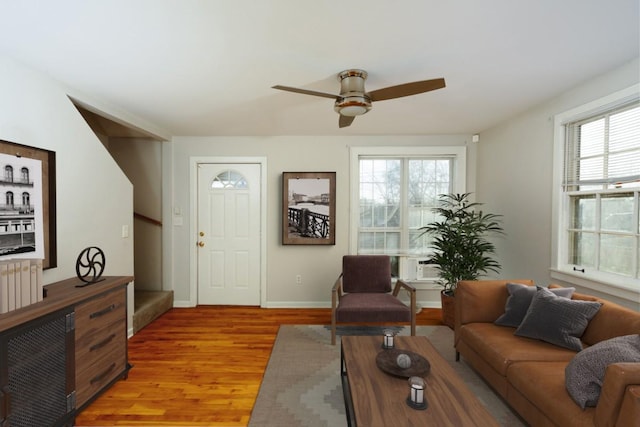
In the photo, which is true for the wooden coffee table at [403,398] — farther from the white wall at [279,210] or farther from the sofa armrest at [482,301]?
the white wall at [279,210]

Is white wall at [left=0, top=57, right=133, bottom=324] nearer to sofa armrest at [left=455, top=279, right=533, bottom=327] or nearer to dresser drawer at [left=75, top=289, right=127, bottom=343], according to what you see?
dresser drawer at [left=75, top=289, right=127, bottom=343]

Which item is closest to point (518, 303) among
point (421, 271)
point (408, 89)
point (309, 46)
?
point (421, 271)

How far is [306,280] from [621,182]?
335 cm

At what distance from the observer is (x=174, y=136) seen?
4.09 m

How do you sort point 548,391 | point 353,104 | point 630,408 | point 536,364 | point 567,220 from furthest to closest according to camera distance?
point 567,220
point 353,104
point 536,364
point 548,391
point 630,408

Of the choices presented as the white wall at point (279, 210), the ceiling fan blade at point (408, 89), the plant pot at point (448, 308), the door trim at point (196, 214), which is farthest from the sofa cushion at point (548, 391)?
the door trim at point (196, 214)

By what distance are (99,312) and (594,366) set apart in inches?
119

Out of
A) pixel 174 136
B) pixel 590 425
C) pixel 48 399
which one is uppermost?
pixel 174 136

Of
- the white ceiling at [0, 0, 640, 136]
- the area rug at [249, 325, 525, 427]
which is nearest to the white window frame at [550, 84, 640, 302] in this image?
the white ceiling at [0, 0, 640, 136]

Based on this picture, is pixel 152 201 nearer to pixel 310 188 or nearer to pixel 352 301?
pixel 310 188

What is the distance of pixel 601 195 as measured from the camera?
7.97 ft

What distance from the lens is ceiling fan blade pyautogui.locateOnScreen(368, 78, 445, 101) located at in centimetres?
191

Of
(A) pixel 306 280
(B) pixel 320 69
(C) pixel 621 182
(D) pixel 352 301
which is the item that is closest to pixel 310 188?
(A) pixel 306 280

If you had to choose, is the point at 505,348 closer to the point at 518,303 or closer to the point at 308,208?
the point at 518,303
